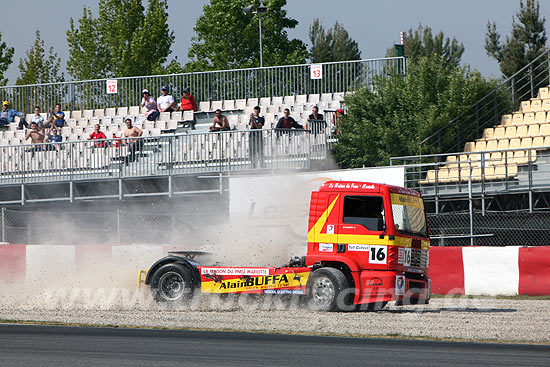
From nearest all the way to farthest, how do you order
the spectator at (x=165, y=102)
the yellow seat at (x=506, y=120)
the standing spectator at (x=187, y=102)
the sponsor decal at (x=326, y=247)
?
the sponsor decal at (x=326, y=247), the yellow seat at (x=506, y=120), the standing spectator at (x=187, y=102), the spectator at (x=165, y=102)

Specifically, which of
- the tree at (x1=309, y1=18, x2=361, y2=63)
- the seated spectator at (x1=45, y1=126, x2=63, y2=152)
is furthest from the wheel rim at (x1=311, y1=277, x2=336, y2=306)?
the tree at (x1=309, y1=18, x2=361, y2=63)

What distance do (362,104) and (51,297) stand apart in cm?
1383

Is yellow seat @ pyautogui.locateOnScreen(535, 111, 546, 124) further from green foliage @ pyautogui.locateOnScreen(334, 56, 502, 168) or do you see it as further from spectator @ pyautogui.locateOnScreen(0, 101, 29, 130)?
spectator @ pyautogui.locateOnScreen(0, 101, 29, 130)

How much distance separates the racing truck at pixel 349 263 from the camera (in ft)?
46.6

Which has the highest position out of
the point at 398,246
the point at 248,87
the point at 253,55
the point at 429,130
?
the point at 253,55

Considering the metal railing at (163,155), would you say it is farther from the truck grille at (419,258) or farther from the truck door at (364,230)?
the truck door at (364,230)

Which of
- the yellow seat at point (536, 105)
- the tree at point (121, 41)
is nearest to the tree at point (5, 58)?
the tree at point (121, 41)

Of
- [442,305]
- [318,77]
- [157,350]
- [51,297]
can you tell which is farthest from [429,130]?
[157,350]

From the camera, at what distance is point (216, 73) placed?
3256 cm

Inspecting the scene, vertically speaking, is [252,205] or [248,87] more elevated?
[248,87]

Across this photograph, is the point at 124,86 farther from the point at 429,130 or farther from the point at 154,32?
the point at 154,32

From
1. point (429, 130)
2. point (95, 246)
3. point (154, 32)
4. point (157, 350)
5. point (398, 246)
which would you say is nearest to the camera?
point (157, 350)

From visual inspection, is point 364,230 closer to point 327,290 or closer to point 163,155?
point 327,290

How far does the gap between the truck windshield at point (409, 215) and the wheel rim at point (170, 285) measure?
369 cm
